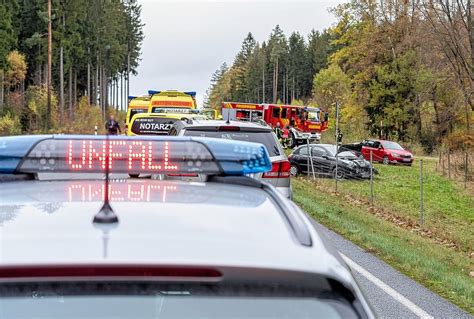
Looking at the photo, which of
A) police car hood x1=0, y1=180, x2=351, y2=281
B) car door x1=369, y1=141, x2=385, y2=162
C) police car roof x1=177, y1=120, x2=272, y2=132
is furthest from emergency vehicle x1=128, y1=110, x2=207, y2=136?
car door x1=369, y1=141, x2=385, y2=162

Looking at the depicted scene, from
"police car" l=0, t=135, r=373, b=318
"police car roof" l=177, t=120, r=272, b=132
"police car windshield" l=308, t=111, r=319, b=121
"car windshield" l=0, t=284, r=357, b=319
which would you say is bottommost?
"car windshield" l=0, t=284, r=357, b=319

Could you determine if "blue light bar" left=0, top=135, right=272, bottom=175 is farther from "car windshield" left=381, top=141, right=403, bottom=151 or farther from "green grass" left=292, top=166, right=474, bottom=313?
"car windshield" left=381, top=141, right=403, bottom=151

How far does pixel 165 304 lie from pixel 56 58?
2776 inches

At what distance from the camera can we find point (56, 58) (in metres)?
69.1

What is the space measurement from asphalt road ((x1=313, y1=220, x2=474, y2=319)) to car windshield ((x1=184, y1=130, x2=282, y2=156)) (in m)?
2.03

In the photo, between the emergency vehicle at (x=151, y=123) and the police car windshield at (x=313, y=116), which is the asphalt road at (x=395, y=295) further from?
the police car windshield at (x=313, y=116)

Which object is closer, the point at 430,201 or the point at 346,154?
the point at 430,201

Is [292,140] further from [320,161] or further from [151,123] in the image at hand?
[151,123]

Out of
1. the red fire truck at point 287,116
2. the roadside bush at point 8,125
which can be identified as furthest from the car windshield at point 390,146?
the roadside bush at point 8,125

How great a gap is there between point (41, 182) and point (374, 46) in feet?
182

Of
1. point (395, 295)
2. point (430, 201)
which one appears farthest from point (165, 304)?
point (430, 201)

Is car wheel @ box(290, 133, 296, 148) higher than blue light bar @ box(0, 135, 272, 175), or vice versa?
blue light bar @ box(0, 135, 272, 175)

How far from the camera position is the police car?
167 cm

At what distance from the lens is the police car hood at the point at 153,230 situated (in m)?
1.71
